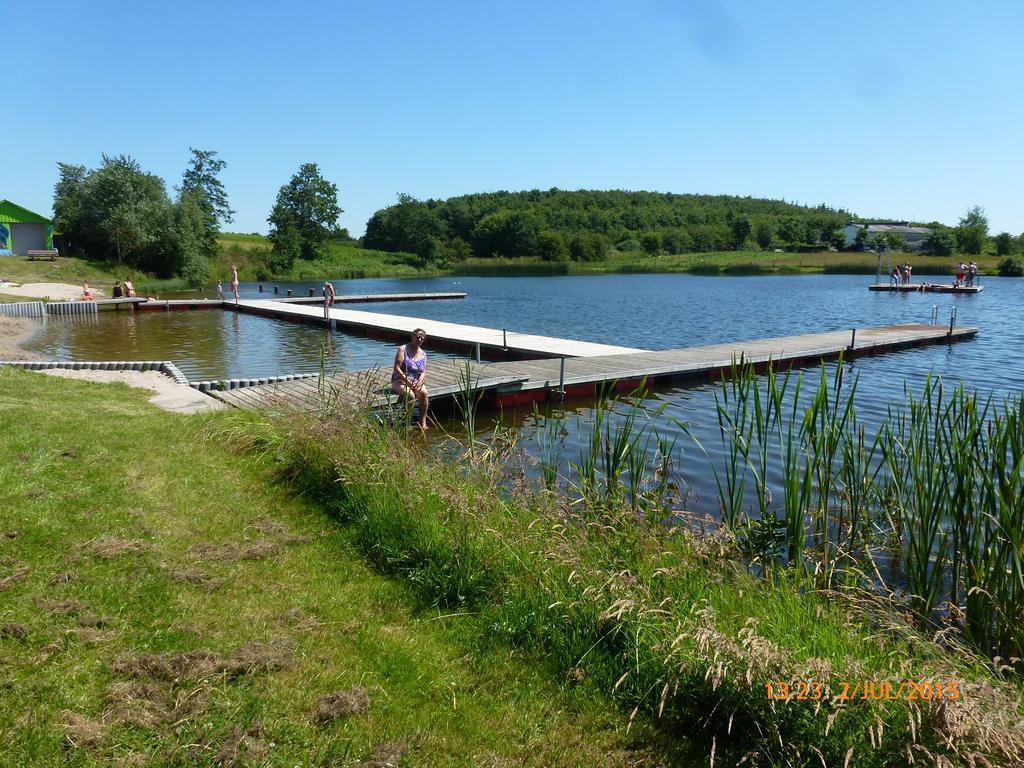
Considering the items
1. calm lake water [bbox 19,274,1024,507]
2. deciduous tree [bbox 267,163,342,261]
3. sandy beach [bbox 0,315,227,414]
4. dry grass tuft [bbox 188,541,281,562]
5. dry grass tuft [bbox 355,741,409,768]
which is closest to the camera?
dry grass tuft [bbox 355,741,409,768]

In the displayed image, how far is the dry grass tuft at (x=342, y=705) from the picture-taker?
2941 mm

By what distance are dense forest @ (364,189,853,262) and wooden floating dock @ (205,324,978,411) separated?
7309 centimetres

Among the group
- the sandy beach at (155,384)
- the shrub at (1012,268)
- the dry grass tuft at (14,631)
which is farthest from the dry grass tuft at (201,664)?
the shrub at (1012,268)

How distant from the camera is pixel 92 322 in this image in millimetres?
25031

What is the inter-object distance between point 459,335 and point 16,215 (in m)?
37.9

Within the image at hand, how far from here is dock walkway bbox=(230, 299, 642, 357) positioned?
1591cm

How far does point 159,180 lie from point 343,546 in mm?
48905

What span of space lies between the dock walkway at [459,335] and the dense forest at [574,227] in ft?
202

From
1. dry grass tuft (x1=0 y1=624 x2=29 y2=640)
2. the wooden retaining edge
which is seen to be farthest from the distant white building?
dry grass tuft (x1=0 y1=624 x2=29 y2=640)

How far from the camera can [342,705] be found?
3.01 metres

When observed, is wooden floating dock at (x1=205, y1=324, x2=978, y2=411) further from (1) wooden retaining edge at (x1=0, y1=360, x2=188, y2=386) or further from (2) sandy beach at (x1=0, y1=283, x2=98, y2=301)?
(2) sandy beach at (x1=0, y1=283, x2=98, y2=301)

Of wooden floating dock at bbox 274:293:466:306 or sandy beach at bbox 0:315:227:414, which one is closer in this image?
sandy beach at bbox 0:315:227:414
